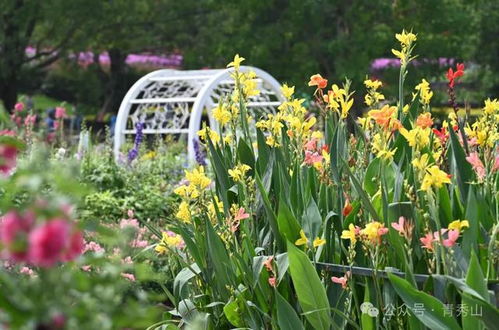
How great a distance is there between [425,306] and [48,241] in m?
1.36

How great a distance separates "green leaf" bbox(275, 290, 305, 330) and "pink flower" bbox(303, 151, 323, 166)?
52 cm

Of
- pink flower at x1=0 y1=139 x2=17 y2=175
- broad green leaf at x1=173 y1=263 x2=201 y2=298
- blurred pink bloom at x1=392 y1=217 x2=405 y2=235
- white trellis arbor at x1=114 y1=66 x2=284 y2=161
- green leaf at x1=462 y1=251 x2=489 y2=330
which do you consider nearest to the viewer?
pink flower at x1=0 y1=139 x2=17 y2=175

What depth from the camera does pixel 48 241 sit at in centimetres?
94

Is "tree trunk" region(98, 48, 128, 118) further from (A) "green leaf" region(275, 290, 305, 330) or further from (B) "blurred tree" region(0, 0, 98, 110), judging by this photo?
(A) "green leaf" region(275, 290, 305, 330)

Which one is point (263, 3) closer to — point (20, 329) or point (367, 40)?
point (367, 40)

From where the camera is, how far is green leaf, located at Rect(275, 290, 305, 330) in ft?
7.67

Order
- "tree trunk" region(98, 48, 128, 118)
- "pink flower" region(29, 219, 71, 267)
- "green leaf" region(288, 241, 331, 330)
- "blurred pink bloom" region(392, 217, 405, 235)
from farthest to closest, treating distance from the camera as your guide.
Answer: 1. "tree trunk" region(98, 48, 128, 118)
2. "green leaf" region(288, 241, 331, 330)
3. "blurred pink bloom" region(392, 217, 405, 235)
4. "pink flower" region(29, 219, 71, 267)

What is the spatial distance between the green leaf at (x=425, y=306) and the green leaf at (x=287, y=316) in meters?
0.34

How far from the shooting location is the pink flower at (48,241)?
0.94 m

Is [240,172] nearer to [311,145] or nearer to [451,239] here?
[311,145]

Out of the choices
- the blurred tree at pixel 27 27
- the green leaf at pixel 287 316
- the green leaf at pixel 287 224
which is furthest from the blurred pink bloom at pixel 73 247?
the blurred tree at pixel 27 27

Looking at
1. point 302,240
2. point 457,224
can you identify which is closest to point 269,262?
point 302,240

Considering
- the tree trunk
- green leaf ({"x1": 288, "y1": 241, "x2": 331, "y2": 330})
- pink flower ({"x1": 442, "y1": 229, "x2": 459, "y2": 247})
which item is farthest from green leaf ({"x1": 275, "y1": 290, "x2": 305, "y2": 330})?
the tree trunk

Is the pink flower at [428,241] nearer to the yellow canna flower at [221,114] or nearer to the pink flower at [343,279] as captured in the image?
the pink flower at [343,279]
